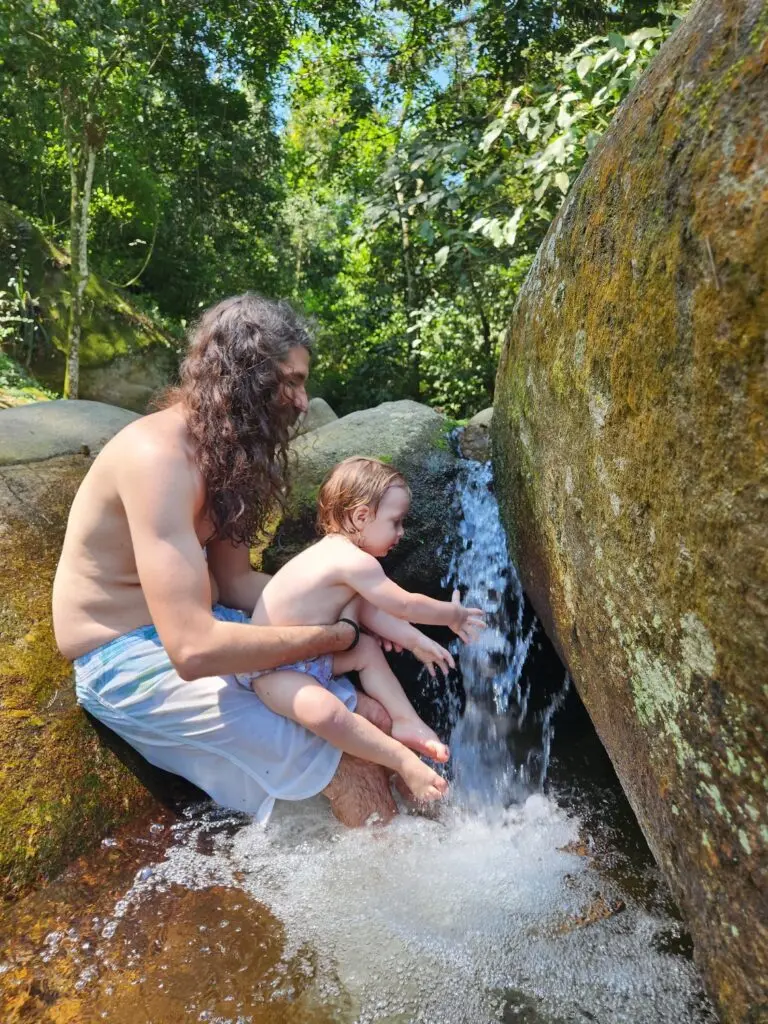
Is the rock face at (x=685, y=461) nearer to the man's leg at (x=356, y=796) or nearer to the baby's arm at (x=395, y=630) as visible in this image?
the baby's arm at (x=395, y=630)

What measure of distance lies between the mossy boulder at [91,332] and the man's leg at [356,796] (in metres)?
8.37

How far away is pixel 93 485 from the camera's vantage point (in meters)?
2.18

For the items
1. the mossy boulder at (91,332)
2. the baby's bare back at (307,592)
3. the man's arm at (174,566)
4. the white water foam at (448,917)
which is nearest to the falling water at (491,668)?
the white water foam at (448,917)

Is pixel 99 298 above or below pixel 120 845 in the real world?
above

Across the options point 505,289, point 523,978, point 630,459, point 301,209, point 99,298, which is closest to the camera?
point 630,459

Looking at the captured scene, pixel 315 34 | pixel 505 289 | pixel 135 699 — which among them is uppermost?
pixel 315 34

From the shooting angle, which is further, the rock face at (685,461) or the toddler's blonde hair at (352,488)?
the toddler's blonde hair at (352,488)

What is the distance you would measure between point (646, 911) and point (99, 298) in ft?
33.9

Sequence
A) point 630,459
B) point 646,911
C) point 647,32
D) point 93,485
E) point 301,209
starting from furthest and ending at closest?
point 301,209
point 647,32
point 93,485
point 646,911
point 630,459

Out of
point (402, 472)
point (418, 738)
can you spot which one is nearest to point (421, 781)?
point (418, 738)

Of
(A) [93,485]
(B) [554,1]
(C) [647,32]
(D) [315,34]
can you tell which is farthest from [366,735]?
(D) [315,34]

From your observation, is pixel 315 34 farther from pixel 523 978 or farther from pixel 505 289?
pixel 523 978

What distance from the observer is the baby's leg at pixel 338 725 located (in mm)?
2203

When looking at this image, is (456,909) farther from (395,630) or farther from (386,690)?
(395,630)
